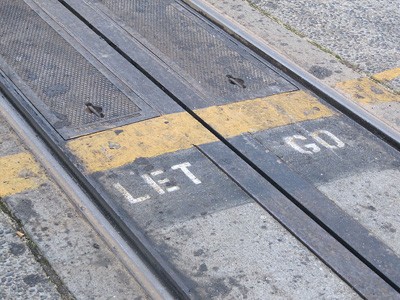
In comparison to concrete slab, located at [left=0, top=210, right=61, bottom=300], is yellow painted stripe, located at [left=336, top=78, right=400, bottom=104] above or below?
above

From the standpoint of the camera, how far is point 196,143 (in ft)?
16.2

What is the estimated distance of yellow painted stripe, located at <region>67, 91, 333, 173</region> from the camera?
4.77m

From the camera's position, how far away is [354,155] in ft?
16.6

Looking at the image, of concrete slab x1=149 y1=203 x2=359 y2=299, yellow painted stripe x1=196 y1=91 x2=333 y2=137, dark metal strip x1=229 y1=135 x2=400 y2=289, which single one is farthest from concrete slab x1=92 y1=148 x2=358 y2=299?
yellow painted stripe x1=196 y1=91 x2=333 y2=137

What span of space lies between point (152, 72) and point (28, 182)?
1468 mm

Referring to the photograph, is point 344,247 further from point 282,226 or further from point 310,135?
point 310,135

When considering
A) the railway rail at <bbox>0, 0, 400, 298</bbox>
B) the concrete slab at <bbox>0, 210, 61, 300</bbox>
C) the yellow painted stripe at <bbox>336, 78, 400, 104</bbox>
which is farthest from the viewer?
the yellow painted stripe at <bbox>336, 78, 400, 104</bbox>

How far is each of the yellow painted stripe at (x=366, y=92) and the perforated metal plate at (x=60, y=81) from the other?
1.50 metres

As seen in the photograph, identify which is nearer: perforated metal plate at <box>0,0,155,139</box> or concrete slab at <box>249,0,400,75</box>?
perforated metal plate at <box>0,0,155,139</box>

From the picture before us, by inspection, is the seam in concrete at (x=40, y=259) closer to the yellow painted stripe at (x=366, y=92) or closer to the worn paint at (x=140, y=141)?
the worn paint at (x=140, y=141)

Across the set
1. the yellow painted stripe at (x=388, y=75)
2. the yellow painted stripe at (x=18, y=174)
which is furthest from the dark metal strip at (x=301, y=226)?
the yellow painted stripe at (x=388, y=75)

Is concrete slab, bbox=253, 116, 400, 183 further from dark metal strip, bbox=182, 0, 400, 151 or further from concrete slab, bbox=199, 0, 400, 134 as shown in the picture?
concrete slab, bbox=199, 0, 400, 134

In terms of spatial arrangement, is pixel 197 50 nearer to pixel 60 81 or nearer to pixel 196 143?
pixel 60 81

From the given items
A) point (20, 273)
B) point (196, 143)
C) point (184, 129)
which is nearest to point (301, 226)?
point (196, 143)
